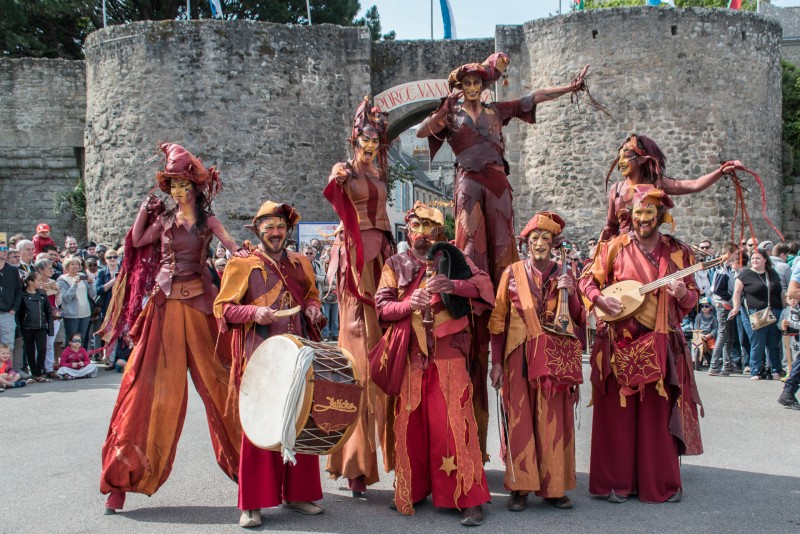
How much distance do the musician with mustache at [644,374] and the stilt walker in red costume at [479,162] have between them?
0.77 metres

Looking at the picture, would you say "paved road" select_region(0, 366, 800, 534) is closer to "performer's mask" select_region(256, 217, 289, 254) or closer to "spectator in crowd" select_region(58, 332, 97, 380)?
"performer's mask" select_region(256, 217, 289, 254)

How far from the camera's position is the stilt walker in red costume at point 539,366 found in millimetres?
5176

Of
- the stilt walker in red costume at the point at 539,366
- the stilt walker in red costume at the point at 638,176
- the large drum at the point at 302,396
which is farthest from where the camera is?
the stilt walker in red costume at the point at 638,176

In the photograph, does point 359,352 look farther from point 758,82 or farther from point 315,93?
point 758,82

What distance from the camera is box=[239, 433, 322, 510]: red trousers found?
4895 millimetres

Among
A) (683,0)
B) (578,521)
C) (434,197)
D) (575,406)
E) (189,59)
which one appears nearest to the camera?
(578,521)

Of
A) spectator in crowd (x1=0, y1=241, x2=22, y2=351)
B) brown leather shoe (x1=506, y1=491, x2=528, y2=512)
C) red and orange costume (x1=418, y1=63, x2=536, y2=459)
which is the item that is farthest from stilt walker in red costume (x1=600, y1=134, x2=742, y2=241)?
spectator in crowd (x1=0, y1=241, x2=22, y2=351)

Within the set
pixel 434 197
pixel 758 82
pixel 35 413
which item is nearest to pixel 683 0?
pixel 434 197

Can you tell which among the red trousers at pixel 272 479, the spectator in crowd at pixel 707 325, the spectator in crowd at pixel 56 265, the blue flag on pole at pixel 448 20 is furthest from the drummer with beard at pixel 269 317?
the blue flag on pole at pixel 448 20

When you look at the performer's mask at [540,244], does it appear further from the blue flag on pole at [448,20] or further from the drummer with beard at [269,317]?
the blue flag on pole at [448,20]

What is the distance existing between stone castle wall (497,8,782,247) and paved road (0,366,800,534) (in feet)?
44.4

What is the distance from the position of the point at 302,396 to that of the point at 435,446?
0.93 m

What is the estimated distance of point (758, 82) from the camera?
2145 cm

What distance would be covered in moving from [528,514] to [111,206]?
19.1m
